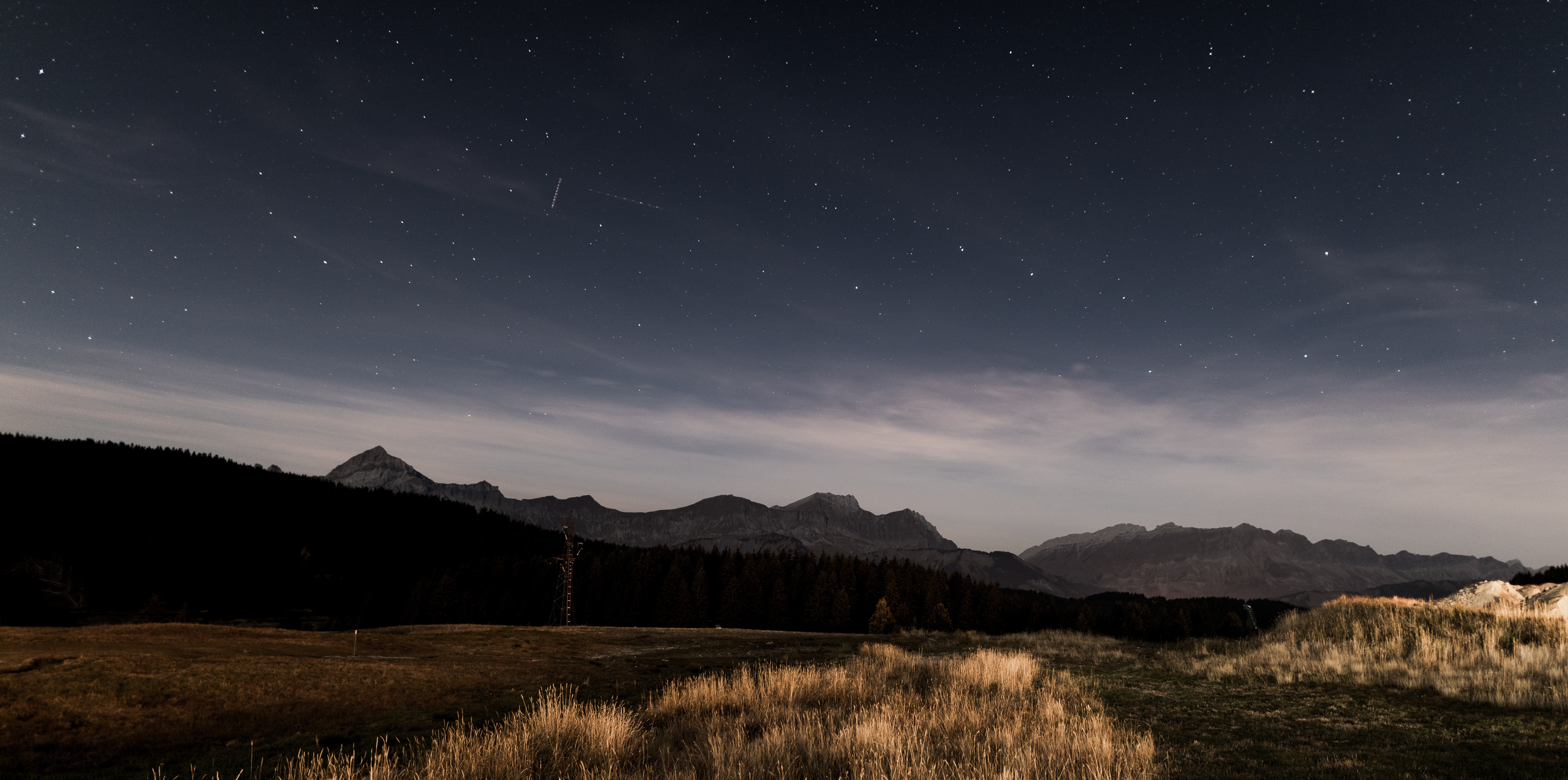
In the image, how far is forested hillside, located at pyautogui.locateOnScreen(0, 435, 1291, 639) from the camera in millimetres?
91562

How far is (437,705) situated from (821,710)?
12069mm

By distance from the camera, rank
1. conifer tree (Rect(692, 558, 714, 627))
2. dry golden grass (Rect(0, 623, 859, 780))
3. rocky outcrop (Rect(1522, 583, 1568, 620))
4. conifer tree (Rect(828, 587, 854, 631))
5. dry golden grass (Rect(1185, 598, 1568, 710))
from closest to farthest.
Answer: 1. dry golden grass (Rect(1185, 598, 1568, 710))
2. dry golden grass (Rect(0, 623, 859, 780))
3. rocky outcrop (Rect(1522, 583, 1568, 620))
4. conifer tree (Rect(828, 587, 854, 631))
5. conifer tree (Rect(692, 558, 714, 627))

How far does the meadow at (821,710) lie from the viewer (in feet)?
27.0

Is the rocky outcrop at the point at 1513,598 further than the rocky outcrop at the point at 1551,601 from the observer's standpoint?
Yes

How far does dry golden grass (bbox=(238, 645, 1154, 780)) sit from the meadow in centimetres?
6

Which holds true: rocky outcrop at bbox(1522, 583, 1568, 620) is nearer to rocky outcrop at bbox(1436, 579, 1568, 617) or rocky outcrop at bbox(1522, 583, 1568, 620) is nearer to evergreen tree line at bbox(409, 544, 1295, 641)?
rocky outcrop at bbox(1436, 579, 1568, 617)

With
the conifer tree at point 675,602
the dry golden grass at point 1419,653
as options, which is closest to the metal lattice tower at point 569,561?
the conifer tree at point 675,602

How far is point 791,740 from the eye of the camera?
29.0ft

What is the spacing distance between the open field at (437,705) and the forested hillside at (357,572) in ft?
197

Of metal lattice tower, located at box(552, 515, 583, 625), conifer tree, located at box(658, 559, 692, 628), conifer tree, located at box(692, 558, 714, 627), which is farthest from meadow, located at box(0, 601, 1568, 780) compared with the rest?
conifer tree, located at box(692, 558, 714, 627)

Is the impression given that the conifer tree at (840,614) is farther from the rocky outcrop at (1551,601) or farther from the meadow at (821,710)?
the rocky outcrop at (1551,601)

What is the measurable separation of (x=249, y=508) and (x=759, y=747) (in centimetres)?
17601

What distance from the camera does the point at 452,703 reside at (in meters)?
17.8

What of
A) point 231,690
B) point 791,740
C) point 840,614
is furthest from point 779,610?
point 791,740
